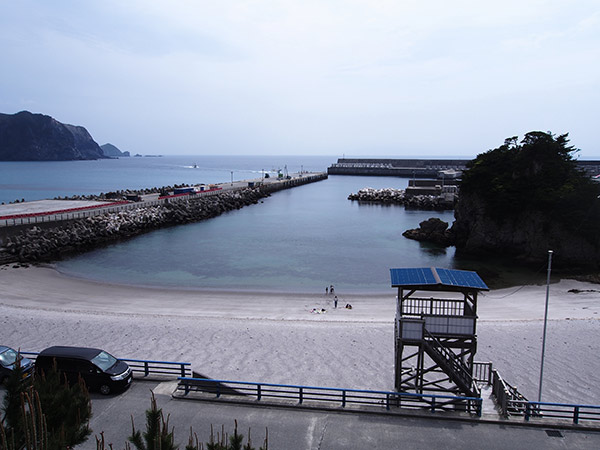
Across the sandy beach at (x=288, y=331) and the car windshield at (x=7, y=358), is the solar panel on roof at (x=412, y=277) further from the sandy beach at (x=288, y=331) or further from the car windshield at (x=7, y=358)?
the car windshield at (x=7, y=358)

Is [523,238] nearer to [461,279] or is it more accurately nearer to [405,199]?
[461,279]

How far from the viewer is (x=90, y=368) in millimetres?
11734

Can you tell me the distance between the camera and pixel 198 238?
4925 cm

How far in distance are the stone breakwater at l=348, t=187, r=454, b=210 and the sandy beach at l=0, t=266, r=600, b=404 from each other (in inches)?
1985

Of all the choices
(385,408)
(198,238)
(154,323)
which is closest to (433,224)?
(198,238)

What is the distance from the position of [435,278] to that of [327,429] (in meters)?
5.22

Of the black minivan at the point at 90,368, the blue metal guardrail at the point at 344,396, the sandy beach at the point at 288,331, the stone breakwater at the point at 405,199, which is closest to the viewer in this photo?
the blue metal guardrail at the point at 344,396

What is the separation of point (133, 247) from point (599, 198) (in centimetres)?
4447

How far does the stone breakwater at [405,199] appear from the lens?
7969 cm

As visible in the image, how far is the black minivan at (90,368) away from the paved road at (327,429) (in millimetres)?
457

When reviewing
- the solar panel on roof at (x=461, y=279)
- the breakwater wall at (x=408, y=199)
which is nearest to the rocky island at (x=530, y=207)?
the solar panel on roof at (x=461, y=279)

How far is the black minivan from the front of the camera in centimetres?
Result: 1164

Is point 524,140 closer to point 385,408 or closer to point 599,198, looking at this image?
point 599,198

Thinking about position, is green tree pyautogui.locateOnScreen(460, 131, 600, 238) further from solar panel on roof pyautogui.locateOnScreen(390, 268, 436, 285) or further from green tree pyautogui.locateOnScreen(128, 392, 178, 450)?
green tree pyautogui.locateOnScreen(128, 392, 178, 450)
